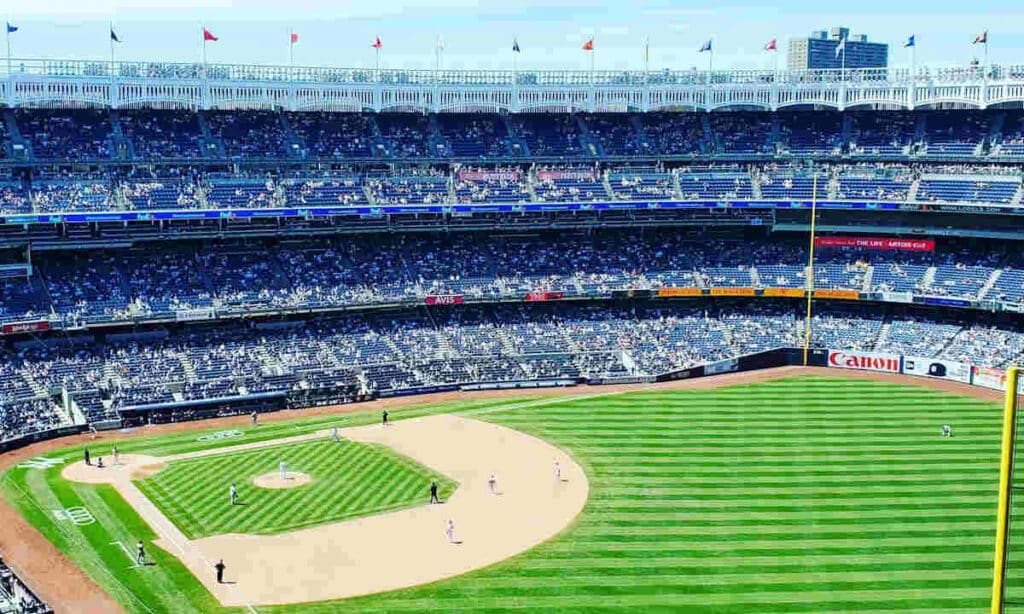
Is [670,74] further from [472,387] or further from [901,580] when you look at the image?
[901,580]

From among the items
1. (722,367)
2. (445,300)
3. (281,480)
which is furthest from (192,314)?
(722,367)

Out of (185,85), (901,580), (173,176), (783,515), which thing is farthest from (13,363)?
(901,580)

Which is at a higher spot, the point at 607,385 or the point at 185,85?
the point at 185,85

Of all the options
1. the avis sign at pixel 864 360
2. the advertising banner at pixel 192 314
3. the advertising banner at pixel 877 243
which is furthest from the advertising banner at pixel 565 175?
the advertising banner at pixel 192 314

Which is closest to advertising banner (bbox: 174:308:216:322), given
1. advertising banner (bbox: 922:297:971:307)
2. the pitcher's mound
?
the pitcher's mound

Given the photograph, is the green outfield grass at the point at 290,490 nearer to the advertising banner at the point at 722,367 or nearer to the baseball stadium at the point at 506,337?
the baseball stadium at the point at 506,337
